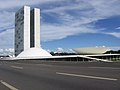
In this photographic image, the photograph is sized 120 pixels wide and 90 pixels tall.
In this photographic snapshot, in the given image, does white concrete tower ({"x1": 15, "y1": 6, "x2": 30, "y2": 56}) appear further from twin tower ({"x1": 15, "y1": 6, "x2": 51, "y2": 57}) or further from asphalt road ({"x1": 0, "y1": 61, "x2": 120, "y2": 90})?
asphalt road ({"x1": 0, "y1": 61, "x2": 120, "y2": 90})

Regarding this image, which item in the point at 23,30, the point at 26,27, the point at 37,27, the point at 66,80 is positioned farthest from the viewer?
the point at 37,27

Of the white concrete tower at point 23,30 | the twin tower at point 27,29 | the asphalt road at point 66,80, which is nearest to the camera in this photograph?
the asphalt road at point 66,80

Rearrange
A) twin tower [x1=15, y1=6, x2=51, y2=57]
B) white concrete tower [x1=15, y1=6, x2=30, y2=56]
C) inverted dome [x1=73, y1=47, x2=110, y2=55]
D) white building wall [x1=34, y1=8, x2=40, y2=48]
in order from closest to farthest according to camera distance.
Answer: white concrete tower [x1=15, y1=6, x2=30, y2=56] < twin tower [x1=15, y1=6, x2=51, y2=57] < white building wall [x1=34, y1=8, x2=40, y2=48] < inverted dome [x1=73, y1=47, x2=110, y2=55]

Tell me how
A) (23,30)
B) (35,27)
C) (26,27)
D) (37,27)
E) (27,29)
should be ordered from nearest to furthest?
(23,30) → (27,29) → (26,27) → (35,27) → (37,27)

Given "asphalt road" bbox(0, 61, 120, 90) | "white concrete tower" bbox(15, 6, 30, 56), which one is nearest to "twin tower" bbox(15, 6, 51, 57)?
"white concrete tower" bbox(15, 6, 30, 56)

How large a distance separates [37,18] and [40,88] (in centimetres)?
14756

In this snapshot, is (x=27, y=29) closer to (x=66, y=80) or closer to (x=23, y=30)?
(x=23, y=30)

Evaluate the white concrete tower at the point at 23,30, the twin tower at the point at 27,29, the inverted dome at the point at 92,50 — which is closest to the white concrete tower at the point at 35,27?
the twin tower at the point at 27,29

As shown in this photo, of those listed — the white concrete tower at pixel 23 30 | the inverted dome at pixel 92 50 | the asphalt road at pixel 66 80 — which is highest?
the white concrete tower at pixel 23 30

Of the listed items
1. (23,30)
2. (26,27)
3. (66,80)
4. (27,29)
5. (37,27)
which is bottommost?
(66,80)

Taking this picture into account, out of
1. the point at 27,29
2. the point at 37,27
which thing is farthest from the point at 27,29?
the point at 37,27

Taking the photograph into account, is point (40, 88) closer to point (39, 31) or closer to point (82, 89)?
point (82, 89)

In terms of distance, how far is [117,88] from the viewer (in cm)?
993

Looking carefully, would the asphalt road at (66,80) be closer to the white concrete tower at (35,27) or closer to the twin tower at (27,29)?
the twin tower at (27,29)
